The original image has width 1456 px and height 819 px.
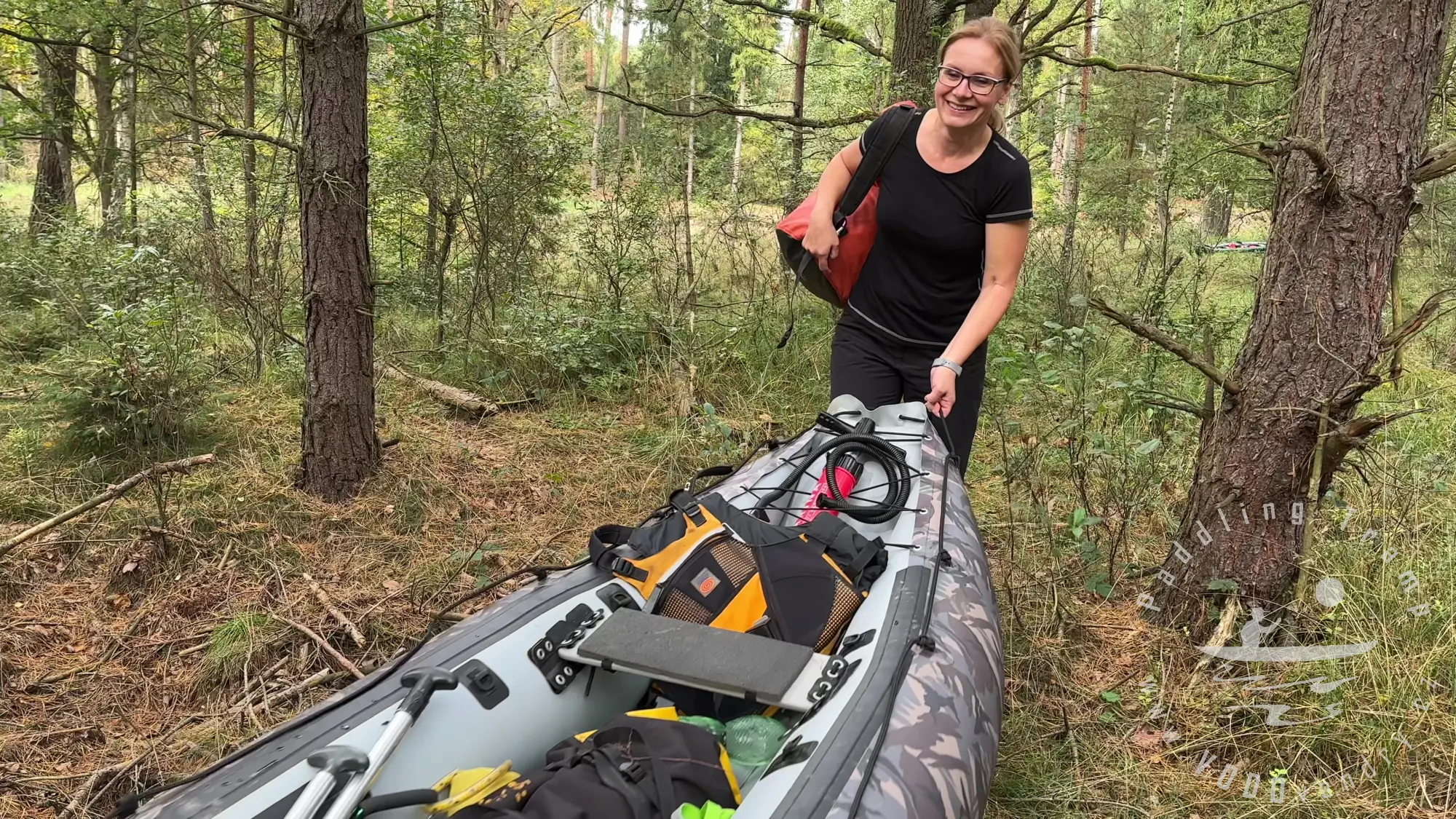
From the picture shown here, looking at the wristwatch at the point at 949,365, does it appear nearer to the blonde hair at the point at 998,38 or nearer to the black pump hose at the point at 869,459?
the black pump hose at the point at 869,459

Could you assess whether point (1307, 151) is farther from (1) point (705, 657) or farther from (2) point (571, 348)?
(2) point (571, 348)

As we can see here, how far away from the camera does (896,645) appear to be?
1.91 metres

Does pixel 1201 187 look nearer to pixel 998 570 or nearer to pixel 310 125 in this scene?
pixel 998 570

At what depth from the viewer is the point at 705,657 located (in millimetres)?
1882

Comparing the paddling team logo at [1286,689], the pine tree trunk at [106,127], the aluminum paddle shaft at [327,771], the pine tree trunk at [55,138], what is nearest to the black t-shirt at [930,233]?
the paddling team logo at [1286,689]

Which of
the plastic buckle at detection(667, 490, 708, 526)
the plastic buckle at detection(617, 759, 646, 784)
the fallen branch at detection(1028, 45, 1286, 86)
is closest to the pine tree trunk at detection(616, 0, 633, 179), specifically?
the fallen branch at detection(1028, 45, 1286, 86)

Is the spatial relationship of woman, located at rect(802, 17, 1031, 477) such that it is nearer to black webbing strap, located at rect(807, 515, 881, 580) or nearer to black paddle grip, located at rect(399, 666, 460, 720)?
black webbing strap, located at rect(807, 515, 881, 580)

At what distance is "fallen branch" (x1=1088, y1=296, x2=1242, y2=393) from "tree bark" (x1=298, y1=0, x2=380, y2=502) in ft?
9.99

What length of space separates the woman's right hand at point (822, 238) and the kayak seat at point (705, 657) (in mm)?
1414

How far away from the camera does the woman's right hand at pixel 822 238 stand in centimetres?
275

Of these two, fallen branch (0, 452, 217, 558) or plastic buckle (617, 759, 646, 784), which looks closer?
plastic buckle (617, 759, 646, 784)

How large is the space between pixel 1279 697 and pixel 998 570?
1.11m

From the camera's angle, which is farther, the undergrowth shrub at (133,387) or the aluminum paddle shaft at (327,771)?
the undergrowth shrub at (133,387)

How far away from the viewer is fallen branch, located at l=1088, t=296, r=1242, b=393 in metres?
2.46
